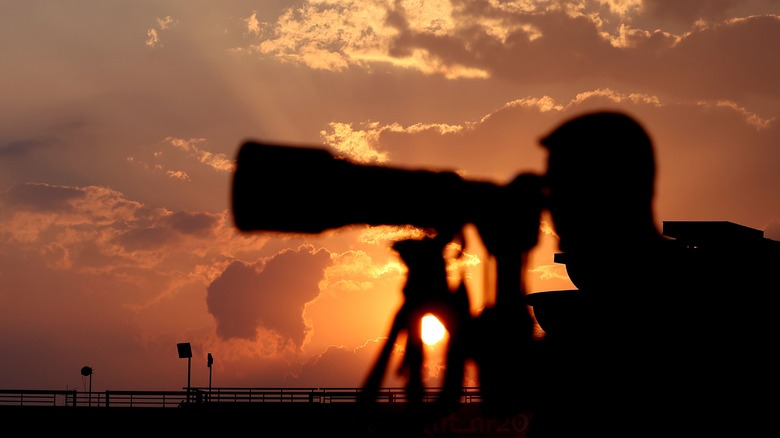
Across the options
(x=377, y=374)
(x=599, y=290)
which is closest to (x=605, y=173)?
(x=599, y=290)

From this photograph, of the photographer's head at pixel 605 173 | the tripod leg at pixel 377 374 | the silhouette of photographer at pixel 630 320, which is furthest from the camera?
the tripod leg at pixel 377 374

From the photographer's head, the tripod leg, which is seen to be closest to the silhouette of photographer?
the photographer's head

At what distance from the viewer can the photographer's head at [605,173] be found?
272cm

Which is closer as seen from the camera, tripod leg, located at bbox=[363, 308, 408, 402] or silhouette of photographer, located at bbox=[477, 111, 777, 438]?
silhouette of photographer, located at bbox=[477, 111, 777, 438]

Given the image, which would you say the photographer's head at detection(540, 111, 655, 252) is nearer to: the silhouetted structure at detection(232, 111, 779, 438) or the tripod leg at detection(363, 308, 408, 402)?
the silhouetted structure at detection(232, 111, 779, 438)

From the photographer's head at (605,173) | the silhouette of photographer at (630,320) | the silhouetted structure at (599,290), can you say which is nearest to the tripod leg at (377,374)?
the silhouetted structure at (599,290)

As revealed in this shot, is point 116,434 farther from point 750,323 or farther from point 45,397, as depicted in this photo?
point 750,323

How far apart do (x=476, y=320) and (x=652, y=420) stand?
2.27ft

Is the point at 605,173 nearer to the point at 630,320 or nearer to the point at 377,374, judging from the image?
the point at 630,320

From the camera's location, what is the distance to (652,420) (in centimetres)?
257

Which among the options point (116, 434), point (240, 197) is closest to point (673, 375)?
point (240, 197)

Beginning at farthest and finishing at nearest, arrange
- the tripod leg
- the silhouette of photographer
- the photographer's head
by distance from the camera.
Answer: the tripod leg < the photographer's head < the silhouette of photographer

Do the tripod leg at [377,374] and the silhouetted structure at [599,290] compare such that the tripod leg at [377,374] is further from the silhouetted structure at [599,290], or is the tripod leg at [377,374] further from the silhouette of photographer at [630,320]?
the silhouette of photographer at [630,320]

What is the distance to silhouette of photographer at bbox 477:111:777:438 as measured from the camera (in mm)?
2588
